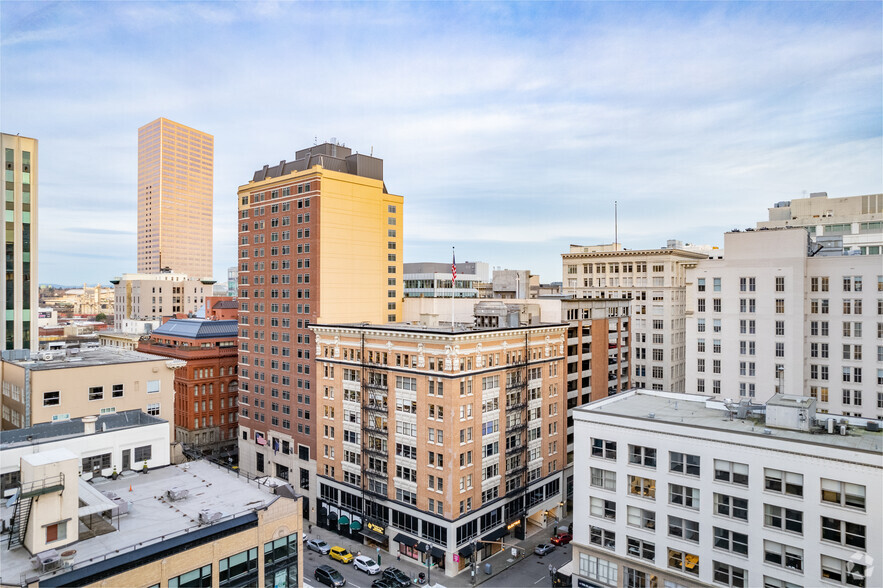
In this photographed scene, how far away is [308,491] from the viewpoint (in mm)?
86062

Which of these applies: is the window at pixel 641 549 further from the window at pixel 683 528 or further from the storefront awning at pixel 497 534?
the storefront awning at pixel 497 534

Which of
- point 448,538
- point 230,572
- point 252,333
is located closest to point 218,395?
point 252,333

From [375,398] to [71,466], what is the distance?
145 feet

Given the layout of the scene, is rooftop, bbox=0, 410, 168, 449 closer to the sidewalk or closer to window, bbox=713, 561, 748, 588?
the sidewalk

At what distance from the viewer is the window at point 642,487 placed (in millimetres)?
50062

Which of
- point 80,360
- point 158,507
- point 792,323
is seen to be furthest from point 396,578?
point 792,323

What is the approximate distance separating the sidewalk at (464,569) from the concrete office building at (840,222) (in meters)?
61.7

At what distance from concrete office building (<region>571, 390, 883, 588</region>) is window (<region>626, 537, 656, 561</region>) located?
0.30ft

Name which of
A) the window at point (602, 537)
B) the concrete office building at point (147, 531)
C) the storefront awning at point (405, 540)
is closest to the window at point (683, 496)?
the window at point (602, 537)

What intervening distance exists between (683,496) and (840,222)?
82498mm

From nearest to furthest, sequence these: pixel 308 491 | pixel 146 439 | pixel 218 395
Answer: pixel 146 439
pixel 308 491
pixel 218 395

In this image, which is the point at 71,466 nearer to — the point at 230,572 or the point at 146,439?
the point at 230,572

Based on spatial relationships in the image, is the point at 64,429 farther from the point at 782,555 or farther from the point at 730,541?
the point at 782,555

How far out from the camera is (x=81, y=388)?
61469mm
